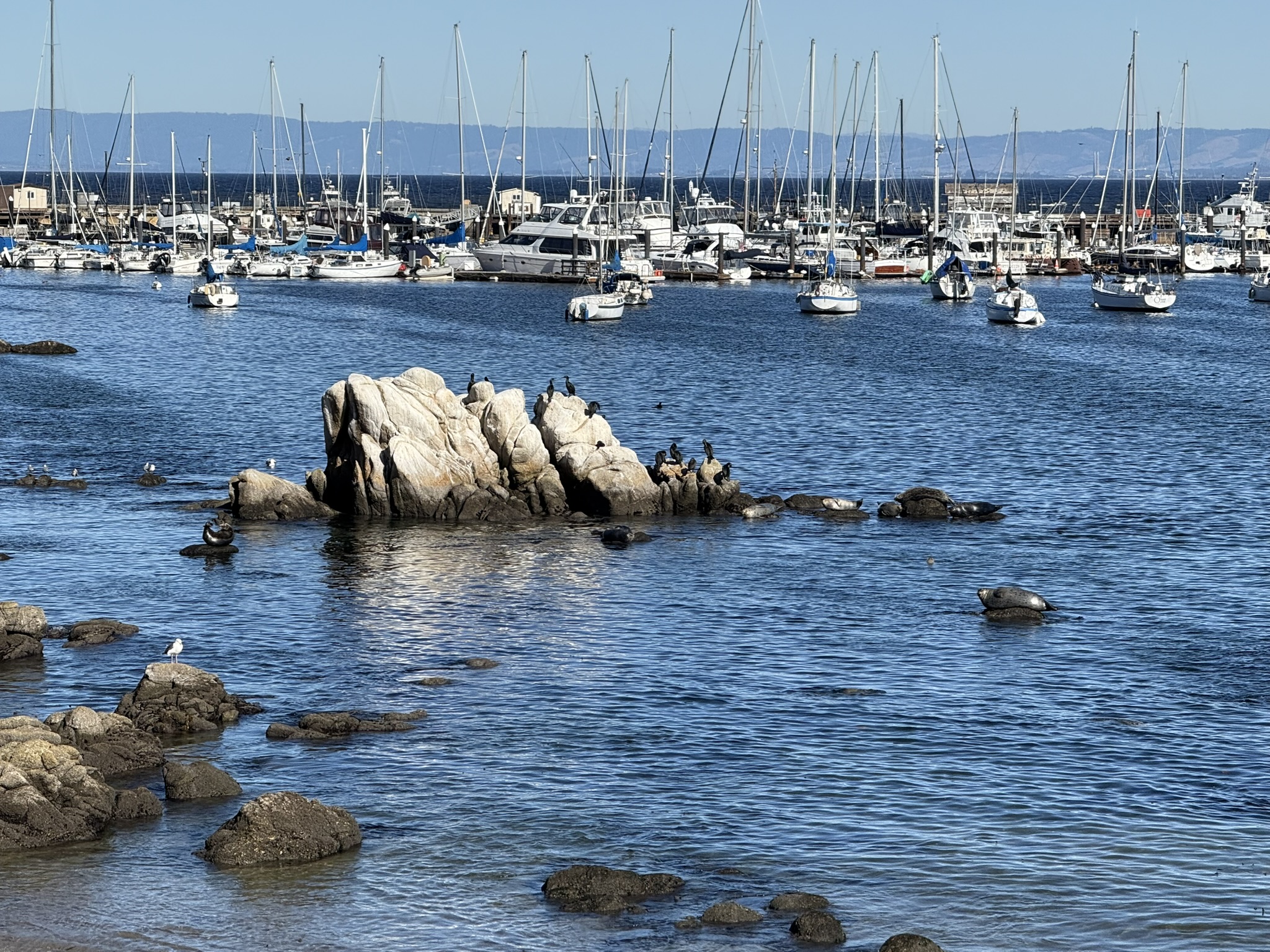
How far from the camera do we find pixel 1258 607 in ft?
156

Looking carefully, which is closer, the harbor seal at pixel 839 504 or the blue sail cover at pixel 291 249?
the harbor seal at pixel 839 504

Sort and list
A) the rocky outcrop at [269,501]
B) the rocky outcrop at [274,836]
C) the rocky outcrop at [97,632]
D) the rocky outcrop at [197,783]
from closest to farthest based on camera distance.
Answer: the rocky outcrop at [274,836]
the rocky outcrop at [197,783]
the rocky outcrop at [97,632]
the rocky outcrop at [269,501]

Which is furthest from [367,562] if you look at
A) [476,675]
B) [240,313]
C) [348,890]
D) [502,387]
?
[240,313]

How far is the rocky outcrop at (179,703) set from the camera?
3500 centimetres

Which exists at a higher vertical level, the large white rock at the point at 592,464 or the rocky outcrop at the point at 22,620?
the large white rock at the point at 592,464

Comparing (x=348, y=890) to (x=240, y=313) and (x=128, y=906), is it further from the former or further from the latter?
(x=240, y=313)

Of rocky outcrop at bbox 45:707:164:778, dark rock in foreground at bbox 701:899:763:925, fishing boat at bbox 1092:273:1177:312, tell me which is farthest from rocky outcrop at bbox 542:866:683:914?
fishing boat at bbox 1092:273:1177:312

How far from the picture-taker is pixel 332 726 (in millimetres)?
35125

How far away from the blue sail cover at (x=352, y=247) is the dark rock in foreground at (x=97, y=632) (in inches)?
5618

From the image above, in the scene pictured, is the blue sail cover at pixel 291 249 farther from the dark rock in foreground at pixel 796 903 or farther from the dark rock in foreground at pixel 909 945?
the dark rock in foreground at pixel 909 945

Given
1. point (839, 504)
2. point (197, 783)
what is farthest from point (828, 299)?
point (197, 783)

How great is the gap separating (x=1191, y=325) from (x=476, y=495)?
96583 millimetres

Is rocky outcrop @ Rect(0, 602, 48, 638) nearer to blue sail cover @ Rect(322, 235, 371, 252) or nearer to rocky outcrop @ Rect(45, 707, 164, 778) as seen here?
rocky outcrop @ Rect(45, 707, 164, 778)

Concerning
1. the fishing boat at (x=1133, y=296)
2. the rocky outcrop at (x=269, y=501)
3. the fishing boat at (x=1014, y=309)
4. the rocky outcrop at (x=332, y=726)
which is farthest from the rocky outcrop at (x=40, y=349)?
the fishing boat at (x=1133, y=296)
